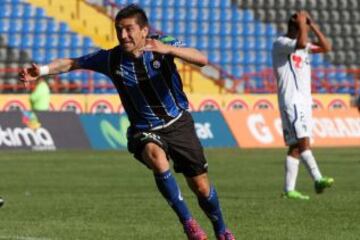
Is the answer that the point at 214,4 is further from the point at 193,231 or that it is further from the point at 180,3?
the point at 193,231

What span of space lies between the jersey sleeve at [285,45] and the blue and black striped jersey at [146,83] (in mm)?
5494

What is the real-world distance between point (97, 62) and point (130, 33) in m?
0.66

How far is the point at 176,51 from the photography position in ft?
27.9

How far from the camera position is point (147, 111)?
923 centimetres

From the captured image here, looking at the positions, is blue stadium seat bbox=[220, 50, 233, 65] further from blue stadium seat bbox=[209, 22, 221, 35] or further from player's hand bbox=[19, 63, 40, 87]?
player's hand bbox=[19, 63, 40, 87]

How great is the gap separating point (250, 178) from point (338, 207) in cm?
593

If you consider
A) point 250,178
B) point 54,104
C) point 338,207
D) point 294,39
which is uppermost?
point 294,39

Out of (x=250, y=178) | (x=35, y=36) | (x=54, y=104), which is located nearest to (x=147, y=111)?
(x=250, y=178)

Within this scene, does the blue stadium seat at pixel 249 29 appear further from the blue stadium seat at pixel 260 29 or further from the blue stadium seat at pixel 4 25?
the blue stadium seat at pixel 4 25

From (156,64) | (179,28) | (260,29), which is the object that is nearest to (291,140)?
(156,64)

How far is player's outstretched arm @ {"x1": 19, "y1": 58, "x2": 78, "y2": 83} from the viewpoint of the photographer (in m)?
8.80

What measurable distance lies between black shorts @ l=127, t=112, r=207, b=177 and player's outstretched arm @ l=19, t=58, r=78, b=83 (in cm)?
75

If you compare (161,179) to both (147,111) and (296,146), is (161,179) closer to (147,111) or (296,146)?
(147,111)

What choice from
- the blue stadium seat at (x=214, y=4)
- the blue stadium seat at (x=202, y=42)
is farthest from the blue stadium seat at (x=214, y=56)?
the blue stadium seat at (x=214, y=4)
